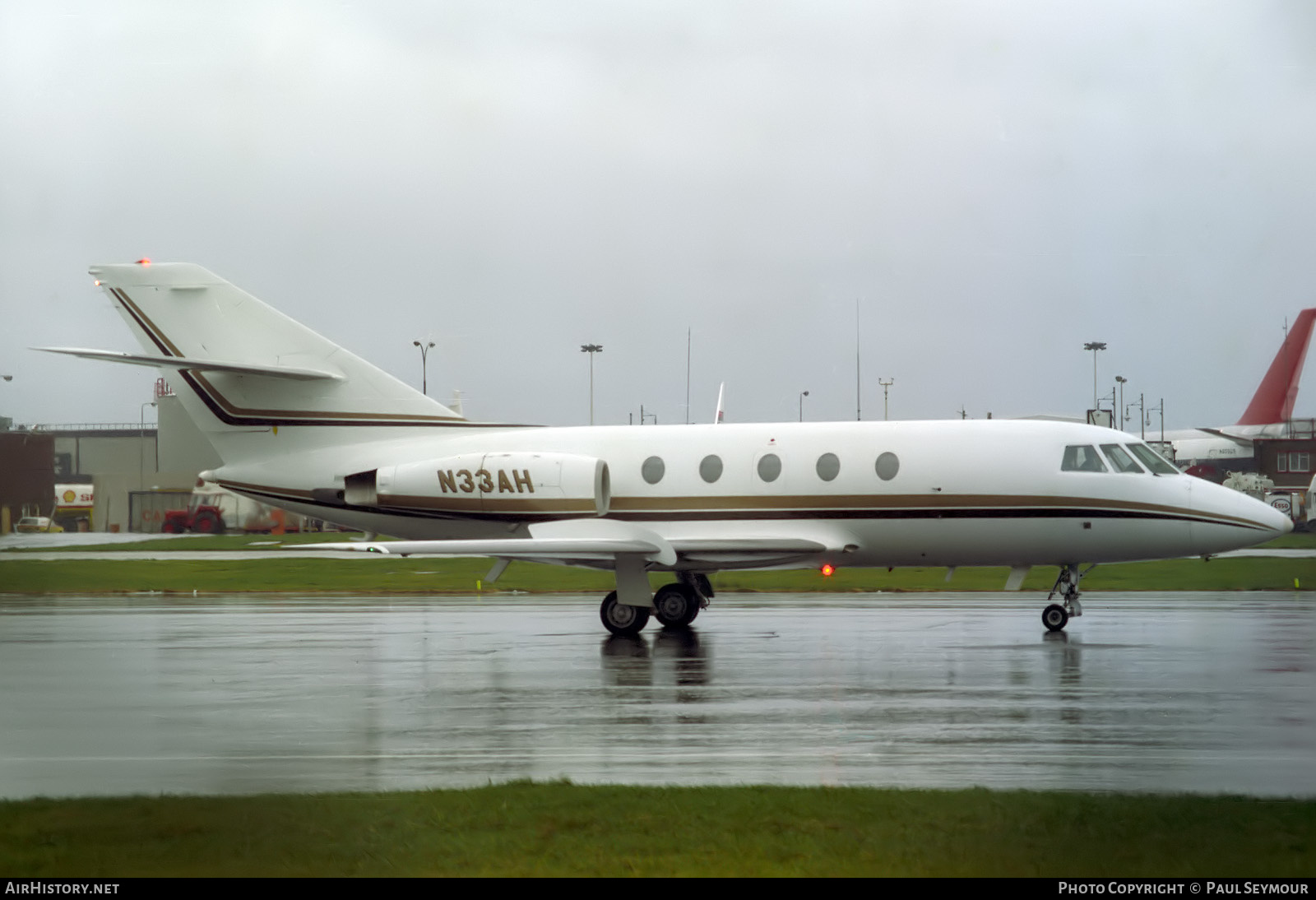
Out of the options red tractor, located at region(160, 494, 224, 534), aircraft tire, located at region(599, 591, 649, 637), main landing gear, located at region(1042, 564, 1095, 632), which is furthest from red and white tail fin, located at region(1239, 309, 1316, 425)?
red tractor, located at region(160, 494, 224, 534)

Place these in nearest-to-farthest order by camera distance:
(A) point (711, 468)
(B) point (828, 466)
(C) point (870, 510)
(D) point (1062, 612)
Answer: (D) point (1062, 612) < (C) point (870, 510) < (B) point (828, 466) < (A) point (711, 468)

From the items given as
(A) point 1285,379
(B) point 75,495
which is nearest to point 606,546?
(A) point 1285,379

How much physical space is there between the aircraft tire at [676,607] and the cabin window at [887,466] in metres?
3.56

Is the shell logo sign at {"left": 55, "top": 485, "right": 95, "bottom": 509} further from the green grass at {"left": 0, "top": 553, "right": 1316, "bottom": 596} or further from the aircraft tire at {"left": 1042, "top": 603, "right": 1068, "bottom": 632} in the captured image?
the aircraft tire at {"left": 1042, "top": 603, "right": 1068, "bottom": 632}

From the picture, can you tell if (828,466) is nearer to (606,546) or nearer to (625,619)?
(606,546)

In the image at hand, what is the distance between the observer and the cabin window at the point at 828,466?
19.8m

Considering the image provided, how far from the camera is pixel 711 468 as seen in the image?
2034cm

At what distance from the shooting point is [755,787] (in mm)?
8281

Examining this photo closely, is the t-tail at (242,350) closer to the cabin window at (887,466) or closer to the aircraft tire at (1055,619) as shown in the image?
the cabin window at (887,466)

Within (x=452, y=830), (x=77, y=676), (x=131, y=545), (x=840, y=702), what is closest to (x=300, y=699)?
(x=77, y=676)

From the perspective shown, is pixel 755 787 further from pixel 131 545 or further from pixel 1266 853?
pixel 131 545

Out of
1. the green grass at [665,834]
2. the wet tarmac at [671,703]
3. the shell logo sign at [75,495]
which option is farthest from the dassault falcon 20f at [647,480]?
the shell logo sign at [75,495]

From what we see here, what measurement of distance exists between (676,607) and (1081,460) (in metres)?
6.49

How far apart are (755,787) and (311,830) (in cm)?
274
